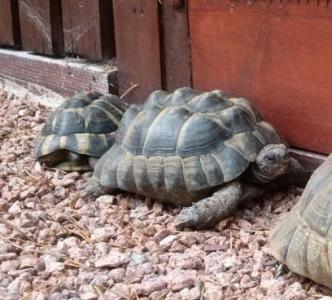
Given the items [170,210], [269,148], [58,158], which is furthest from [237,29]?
[58,158]

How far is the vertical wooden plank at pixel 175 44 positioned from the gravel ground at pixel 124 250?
717mm

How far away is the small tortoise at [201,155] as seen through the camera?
3.00 metres

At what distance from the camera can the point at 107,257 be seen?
270 centimetres

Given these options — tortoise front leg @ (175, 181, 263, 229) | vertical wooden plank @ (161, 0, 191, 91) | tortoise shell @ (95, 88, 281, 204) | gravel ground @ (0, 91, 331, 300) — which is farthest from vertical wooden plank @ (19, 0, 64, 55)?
tortoise front leg @ (175, 181, 263, 229)

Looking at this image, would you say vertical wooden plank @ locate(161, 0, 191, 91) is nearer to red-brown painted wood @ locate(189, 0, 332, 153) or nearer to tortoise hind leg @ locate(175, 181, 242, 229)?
red-brown painted wood @ locate(189, 0, 332, 153)

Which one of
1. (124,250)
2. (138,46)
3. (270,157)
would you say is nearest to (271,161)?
(270,157)

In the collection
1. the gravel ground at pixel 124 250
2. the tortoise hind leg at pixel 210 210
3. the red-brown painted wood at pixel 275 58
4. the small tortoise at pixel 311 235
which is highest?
the red-brown painted wood at pixel 275 58

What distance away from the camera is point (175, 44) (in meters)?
3.79

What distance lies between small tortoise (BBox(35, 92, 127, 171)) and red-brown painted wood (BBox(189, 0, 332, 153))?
0.52m

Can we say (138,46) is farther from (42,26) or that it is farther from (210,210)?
(210,210)

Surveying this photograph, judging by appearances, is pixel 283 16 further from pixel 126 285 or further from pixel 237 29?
pixel 126 285

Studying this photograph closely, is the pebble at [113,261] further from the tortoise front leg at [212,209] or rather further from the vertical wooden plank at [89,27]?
the vertical wooden plank at [89,27]

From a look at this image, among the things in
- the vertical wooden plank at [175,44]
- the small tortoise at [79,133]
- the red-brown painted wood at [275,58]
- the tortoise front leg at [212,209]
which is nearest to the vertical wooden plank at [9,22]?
the small tortoise at [79,133]

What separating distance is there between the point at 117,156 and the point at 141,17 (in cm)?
94
